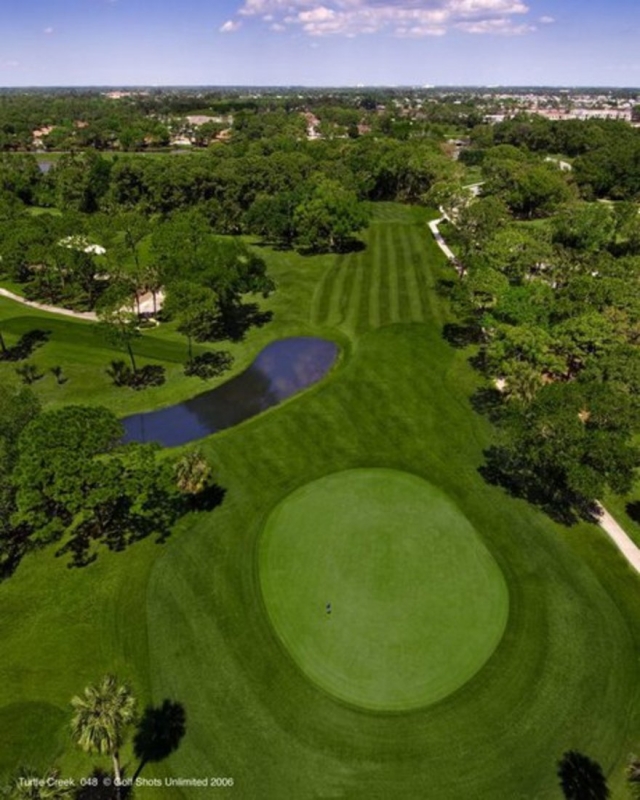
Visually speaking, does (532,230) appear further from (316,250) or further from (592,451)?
(592,451)

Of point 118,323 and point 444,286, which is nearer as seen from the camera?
point 118,323

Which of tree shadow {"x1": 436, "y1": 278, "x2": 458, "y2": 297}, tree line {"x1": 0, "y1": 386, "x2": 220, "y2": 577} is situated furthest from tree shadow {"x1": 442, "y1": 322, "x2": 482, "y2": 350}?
tree line {"x1": 0, "y1": 386, "x2": 220, "y2": 577}

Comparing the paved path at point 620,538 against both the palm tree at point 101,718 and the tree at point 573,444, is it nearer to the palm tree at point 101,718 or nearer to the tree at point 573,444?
the tree at point 573,444

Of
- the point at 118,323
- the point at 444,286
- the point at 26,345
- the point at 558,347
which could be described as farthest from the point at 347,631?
the point at 444,286

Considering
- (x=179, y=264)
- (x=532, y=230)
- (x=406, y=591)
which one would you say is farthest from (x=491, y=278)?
(x=406, y=591)

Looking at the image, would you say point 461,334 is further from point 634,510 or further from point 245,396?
point 634,510

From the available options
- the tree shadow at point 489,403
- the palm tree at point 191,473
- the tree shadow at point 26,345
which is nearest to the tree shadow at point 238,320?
the tree shadow at point 26,345
